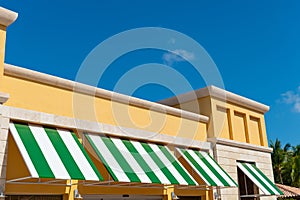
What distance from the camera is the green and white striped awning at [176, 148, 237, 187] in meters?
13.0

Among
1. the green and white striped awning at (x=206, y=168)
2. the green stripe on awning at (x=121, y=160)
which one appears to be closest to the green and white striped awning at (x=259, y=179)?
the green and white striped awning at (x=206, y=168)

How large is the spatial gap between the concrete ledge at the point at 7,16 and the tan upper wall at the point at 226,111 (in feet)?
28.4

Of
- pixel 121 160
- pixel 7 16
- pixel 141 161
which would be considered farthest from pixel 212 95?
pixel 7 16

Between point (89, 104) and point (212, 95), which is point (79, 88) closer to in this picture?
point (89, 104)

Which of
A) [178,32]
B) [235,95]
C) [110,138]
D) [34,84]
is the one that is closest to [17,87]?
[34,84]

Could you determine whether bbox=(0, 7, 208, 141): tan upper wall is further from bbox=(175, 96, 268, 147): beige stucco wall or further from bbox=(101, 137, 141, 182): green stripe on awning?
bbox=(175, 96, 268, 147): beige stucco wall

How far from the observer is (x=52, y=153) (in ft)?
29.9

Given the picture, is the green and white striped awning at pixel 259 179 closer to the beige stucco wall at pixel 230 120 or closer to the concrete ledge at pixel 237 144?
the concrete ledge at pixel 237 144

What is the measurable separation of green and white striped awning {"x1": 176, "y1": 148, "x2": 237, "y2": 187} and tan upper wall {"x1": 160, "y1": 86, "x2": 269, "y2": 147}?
146 centimetres

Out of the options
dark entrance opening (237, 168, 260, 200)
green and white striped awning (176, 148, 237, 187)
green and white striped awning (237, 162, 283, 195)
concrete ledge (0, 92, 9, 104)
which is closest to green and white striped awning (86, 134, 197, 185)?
green and white striped awning (176, 148, 237, 187)

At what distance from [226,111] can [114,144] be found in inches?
279

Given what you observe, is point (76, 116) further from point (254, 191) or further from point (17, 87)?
point (254, 191)

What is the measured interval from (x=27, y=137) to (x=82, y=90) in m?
2.57

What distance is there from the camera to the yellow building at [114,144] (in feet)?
29.7
